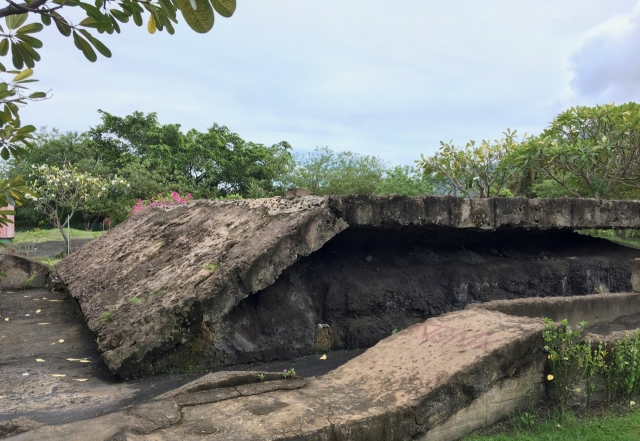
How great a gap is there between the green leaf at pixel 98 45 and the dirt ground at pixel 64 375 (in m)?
2.32

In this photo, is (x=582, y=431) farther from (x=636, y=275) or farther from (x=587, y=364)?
(x=636, y=275)

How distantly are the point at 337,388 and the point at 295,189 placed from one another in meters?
2.54

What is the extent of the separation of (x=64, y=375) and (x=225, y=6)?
360cm

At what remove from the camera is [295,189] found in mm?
5344

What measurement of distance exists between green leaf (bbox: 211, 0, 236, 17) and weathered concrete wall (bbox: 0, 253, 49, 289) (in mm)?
9470

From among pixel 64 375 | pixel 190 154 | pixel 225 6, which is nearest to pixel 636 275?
pixel 225 6

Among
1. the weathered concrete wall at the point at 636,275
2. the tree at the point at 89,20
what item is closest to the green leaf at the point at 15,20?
the tree at the point at 89,20

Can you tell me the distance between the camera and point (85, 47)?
206cm

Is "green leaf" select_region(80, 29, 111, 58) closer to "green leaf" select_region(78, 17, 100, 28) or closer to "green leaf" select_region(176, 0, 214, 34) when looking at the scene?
"green leaf" select_region(78, 17, 100, 28)

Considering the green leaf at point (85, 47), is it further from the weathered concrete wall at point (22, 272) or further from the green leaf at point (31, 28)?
the weathered concrete wall at point (22, 272)

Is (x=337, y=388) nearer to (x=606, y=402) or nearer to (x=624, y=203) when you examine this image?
(x=606, y=402)

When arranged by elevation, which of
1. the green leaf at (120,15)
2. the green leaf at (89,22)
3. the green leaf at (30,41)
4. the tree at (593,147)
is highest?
the tree at (593,147)

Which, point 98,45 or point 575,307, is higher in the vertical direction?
point 98,45

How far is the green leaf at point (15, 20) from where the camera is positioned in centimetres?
212
